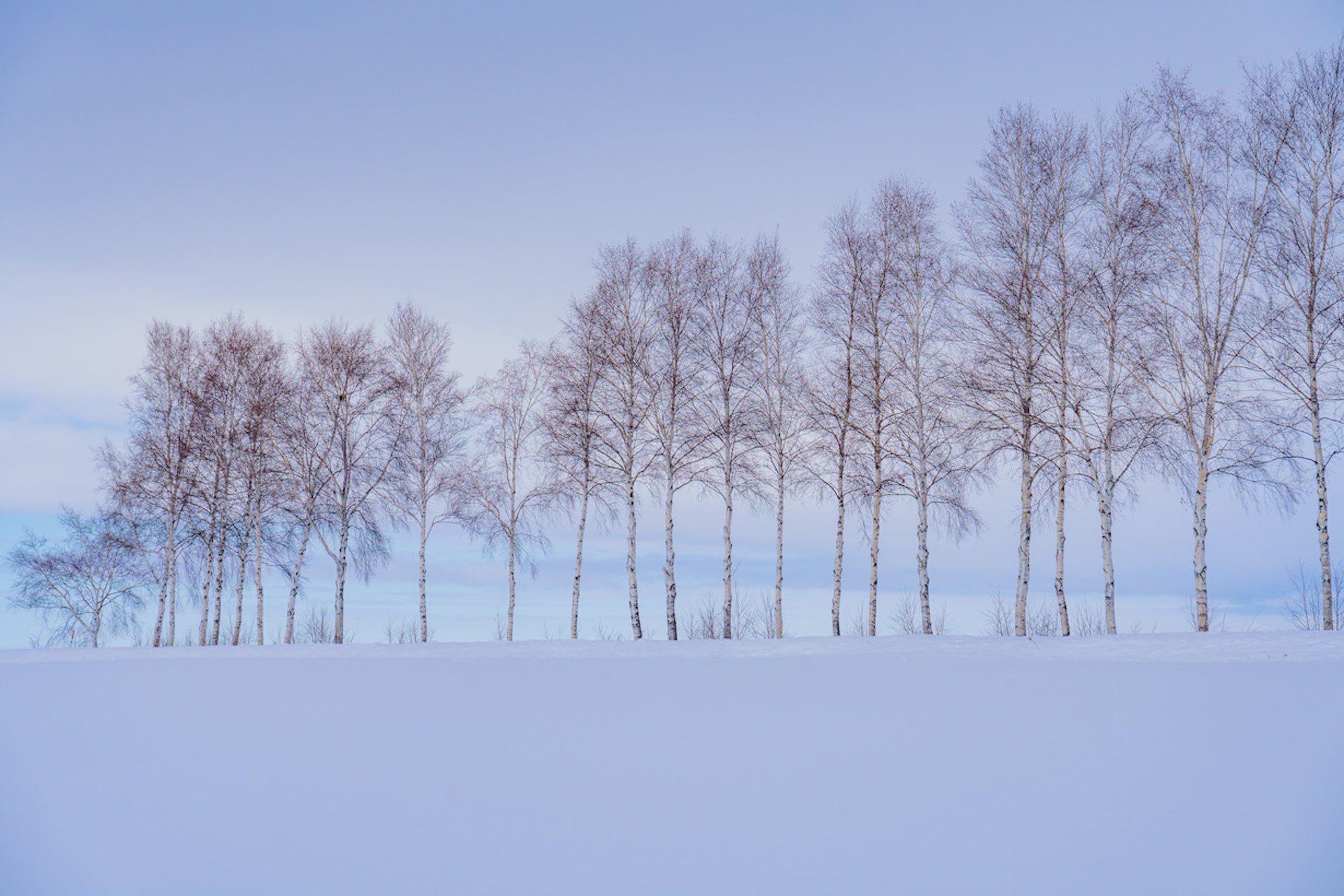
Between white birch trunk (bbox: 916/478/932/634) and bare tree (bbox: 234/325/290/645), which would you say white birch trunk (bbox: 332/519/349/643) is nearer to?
bare tree (bbox: 234/325/290/645)

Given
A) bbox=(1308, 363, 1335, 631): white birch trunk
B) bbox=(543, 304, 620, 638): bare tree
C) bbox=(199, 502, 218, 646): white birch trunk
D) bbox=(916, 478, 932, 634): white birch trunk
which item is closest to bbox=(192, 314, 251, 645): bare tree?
bbox=(199, 502, 218, 646): white birch trunk

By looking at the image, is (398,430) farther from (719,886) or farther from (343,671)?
(719,886)

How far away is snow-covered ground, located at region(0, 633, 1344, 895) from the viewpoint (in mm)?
5383

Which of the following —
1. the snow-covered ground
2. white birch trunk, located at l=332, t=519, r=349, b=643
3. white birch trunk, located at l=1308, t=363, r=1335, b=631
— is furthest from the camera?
white birch trunk, located at l=332, t=519, r=349, b=643

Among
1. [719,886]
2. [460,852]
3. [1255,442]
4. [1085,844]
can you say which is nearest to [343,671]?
[460,852]

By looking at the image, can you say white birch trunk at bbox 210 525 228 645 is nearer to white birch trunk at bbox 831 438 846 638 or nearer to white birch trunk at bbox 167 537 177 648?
white birch trunk at bbox 167 537 177 648

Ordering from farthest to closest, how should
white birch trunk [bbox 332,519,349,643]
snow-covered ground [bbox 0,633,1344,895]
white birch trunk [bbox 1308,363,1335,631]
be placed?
white birch trunk [bbox 332,519,349,643] → white birch trunk [bbox 1308,363,1335,631] → snow-covered ground [bbox 0,633,1344,895]

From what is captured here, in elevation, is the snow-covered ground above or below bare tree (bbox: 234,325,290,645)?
below

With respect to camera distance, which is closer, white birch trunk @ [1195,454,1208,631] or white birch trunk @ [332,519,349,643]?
white birch trunk @ [1195,454,1208,631]

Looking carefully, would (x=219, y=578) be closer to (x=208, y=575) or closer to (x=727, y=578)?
(x=208, y=575)

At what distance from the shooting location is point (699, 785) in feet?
23.9

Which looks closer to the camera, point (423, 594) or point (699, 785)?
point (699, 785)

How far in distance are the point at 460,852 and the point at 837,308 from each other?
831 inches

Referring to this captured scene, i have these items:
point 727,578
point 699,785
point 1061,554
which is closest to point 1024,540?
point 1061,554
